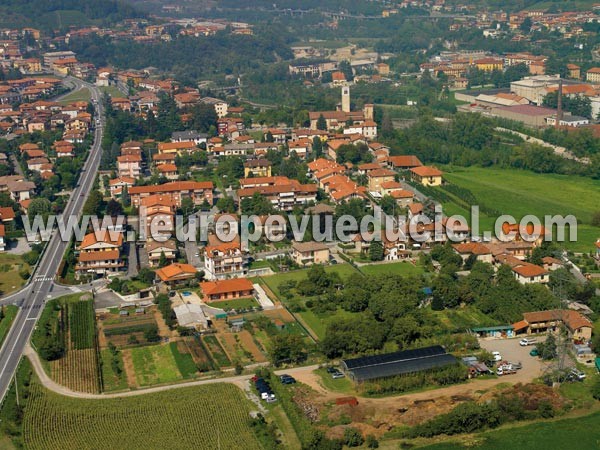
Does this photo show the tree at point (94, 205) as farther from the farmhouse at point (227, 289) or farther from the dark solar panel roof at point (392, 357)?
the dark solar panel roof at point (392, 357)

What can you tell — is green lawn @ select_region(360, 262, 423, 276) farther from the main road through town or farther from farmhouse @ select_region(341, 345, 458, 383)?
the main road through town

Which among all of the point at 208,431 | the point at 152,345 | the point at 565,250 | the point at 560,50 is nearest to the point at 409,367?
the point at 208,431

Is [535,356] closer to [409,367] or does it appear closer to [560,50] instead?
[409,367]

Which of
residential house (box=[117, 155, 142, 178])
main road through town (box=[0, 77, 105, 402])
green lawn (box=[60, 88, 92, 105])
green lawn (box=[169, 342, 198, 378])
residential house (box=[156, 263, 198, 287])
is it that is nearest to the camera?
green lawn (box=[169, 342, 198, 378])

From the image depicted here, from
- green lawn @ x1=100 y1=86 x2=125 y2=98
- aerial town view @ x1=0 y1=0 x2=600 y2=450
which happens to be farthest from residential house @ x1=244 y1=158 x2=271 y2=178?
green lawn @ x1=100 y1=86 x2=125 y2=98

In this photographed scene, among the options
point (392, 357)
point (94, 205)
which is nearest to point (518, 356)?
point (392, 357)

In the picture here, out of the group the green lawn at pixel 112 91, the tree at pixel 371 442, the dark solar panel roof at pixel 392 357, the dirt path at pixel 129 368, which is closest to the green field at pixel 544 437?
the tree at pixel 371 442
